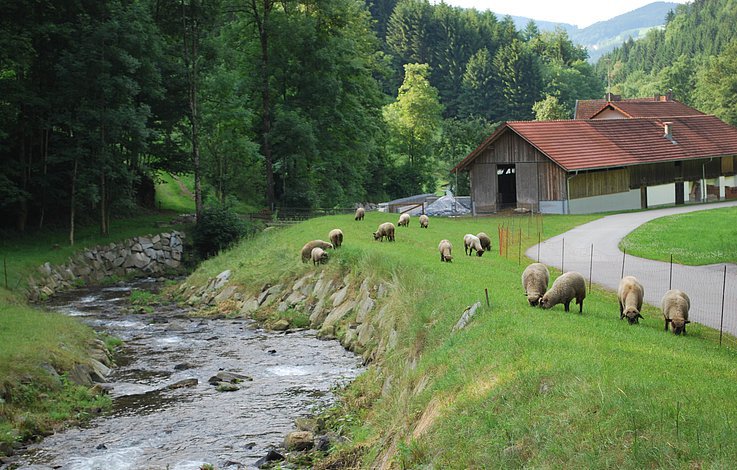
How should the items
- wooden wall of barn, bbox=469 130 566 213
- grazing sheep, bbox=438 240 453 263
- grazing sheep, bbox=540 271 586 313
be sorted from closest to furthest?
grazing sheep, bbox=540 271 586 313 → grazing sheep, bbox=438 240 453 263 → wooden wall of barn, bbox=469 130 566 213

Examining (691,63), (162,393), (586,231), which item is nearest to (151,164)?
(586,231)

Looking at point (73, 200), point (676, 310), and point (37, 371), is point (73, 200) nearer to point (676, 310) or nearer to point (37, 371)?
point (37, 371)

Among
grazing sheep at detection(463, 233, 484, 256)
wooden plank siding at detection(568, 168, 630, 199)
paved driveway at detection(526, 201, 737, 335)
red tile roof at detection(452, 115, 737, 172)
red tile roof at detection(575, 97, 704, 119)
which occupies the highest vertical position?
red tile roof at detection(575, 97, 704, 119)

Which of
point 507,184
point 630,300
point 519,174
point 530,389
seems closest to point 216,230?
point 519,174

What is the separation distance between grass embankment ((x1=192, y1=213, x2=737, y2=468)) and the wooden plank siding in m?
34.2

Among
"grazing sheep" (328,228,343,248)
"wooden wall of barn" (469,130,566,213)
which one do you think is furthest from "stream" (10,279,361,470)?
"wooden wall of barn" (469,130,566,213)

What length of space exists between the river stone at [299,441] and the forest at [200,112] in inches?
1130

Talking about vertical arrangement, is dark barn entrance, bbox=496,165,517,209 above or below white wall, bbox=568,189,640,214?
above

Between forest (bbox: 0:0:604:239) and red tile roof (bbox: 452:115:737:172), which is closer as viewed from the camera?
forest (bbox: 0:0:604:239)

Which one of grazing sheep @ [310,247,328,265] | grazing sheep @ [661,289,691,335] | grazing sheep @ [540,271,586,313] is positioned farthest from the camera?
grazing sheep @ [310,247,328,265]

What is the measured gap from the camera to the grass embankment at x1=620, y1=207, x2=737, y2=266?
3175 centimetres

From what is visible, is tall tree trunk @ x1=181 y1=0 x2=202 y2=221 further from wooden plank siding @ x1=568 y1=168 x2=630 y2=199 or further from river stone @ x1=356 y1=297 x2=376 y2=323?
wooden plank siding @ x1=568 y1=168 x2=630 y2=199

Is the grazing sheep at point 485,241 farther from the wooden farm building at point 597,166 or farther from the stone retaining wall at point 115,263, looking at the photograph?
the wooden farm building at point 597,166

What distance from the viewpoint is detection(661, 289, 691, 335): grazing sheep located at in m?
17.6
